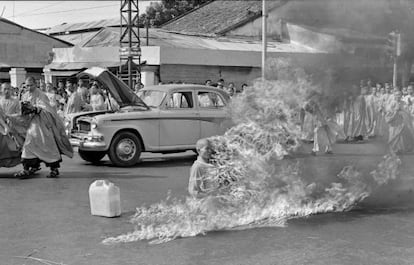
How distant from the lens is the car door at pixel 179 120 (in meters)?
12.0

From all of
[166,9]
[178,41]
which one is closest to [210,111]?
[178,41]

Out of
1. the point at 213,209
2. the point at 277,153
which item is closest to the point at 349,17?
the point at 277,153

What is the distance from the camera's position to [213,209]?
21.0ft

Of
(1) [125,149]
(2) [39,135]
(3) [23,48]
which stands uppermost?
(3) [23,48]

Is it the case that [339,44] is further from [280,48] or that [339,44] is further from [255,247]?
[255,247]

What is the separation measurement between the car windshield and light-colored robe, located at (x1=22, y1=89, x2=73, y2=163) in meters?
2.69

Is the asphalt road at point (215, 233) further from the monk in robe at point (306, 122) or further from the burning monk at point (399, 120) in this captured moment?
the burning monk at point (399, 120)

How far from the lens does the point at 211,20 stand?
36.6 m

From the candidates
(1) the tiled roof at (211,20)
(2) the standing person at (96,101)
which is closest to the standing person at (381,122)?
(2) the standing person at (96,101)

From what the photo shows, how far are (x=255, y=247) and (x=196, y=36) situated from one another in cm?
2629

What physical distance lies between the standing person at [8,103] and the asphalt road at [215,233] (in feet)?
5.56

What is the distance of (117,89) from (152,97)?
84 centimetres

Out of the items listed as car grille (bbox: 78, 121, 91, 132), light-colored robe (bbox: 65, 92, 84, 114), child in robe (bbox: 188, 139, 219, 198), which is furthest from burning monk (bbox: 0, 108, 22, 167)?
child in robe (bbox: 188, 139, 219, 198)

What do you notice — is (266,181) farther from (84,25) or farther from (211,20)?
(84,25)
